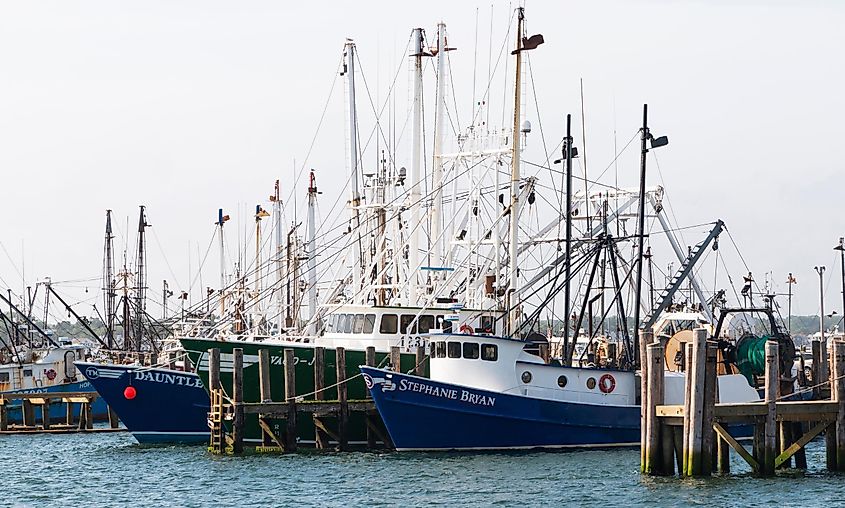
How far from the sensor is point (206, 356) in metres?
41.3

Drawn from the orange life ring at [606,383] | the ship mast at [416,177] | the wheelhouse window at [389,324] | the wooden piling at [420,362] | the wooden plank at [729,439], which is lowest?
the wooden plank at [729,439]

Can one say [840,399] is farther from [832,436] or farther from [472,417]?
[472,417]

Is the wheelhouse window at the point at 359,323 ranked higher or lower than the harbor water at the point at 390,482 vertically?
higher

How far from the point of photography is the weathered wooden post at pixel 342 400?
38.6m

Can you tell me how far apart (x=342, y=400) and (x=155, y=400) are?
767 cm

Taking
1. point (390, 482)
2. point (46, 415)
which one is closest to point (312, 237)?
point (46, 415)

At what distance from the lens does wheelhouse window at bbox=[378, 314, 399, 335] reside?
136 ft

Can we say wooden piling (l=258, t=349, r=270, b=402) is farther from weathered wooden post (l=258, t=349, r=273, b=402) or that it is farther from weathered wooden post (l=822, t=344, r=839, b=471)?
weathered wooden post (l=822, t=344, r=839, b=471)

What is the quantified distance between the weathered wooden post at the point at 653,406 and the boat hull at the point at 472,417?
7.40m

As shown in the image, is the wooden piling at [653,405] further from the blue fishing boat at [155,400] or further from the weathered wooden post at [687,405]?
the blue fishing boat at [155,400]

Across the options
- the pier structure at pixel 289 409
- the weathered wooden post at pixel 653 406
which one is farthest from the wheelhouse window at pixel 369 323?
the weathered wooden post at pixel 653 406

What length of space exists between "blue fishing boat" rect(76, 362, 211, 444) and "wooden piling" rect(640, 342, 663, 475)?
681 inches

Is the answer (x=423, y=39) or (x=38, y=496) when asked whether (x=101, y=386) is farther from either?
(x=423, y=39)

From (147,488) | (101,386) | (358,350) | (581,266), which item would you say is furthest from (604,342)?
(147,488)
